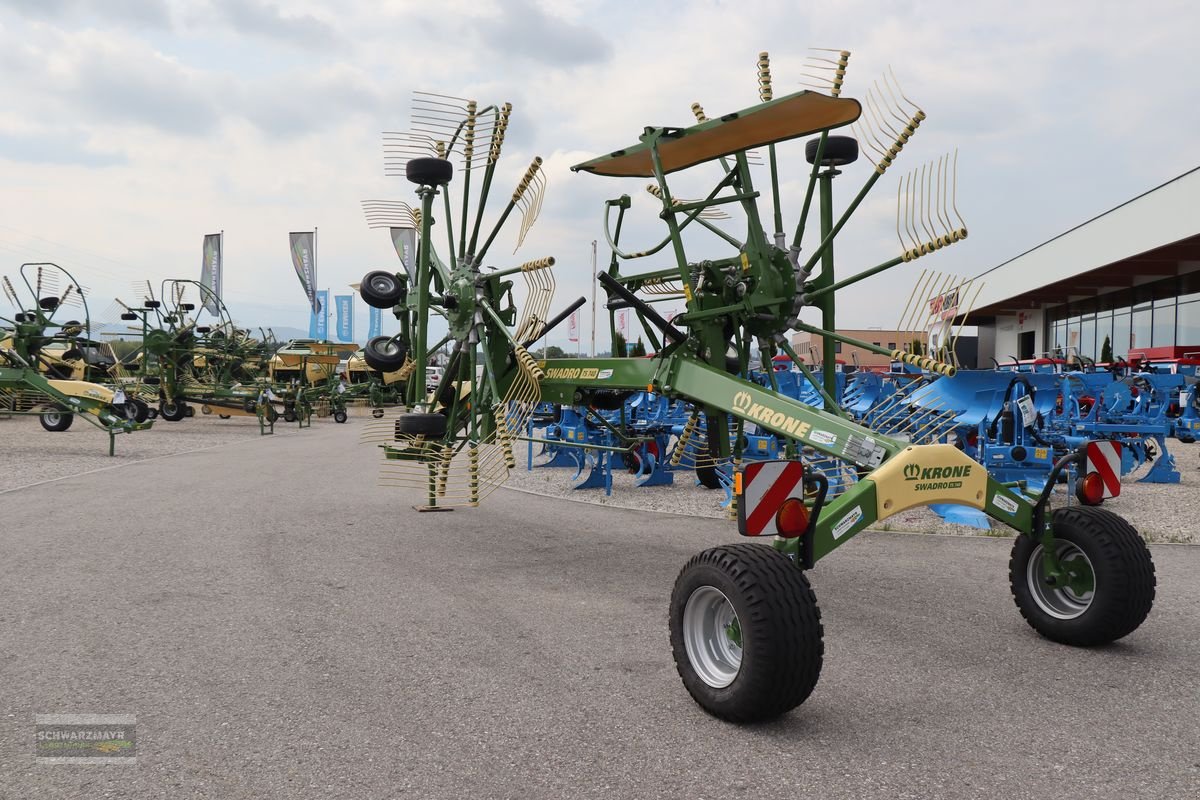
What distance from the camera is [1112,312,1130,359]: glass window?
31.5 m

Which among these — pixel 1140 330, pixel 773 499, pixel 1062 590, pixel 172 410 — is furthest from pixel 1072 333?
pixel 773 499

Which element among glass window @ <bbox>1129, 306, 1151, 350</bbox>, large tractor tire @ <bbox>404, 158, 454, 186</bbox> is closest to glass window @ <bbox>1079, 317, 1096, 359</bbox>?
glass window @ <bbox>1129, 306, 1151, 350</bbox>

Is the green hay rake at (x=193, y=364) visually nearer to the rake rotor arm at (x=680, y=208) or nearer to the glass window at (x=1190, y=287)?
the rake rotor arm at (x=680, y=208)

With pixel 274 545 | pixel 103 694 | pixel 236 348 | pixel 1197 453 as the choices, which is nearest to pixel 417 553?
pixel 274 545

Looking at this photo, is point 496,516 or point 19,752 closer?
point 19,752

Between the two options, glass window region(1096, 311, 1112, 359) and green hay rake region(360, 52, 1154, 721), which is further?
glass window region(1096, 311, 1112, 359)

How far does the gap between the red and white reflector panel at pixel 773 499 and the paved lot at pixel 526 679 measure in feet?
2.59

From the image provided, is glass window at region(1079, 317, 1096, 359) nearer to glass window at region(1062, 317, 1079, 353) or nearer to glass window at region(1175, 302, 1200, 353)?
glass window at region(1062, 317, 1079, 353)

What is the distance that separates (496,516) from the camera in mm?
9133

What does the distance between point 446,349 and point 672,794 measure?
216 inches

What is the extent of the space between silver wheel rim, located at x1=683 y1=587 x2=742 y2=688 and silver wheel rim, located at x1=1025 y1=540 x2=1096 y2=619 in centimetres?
192

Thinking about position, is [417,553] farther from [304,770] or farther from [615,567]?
[304,770]

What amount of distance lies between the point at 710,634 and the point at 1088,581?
2.11 metres

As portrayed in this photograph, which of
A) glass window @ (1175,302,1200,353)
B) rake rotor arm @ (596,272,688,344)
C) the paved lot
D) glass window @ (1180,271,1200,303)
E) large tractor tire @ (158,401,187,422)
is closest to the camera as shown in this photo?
the paved lot
